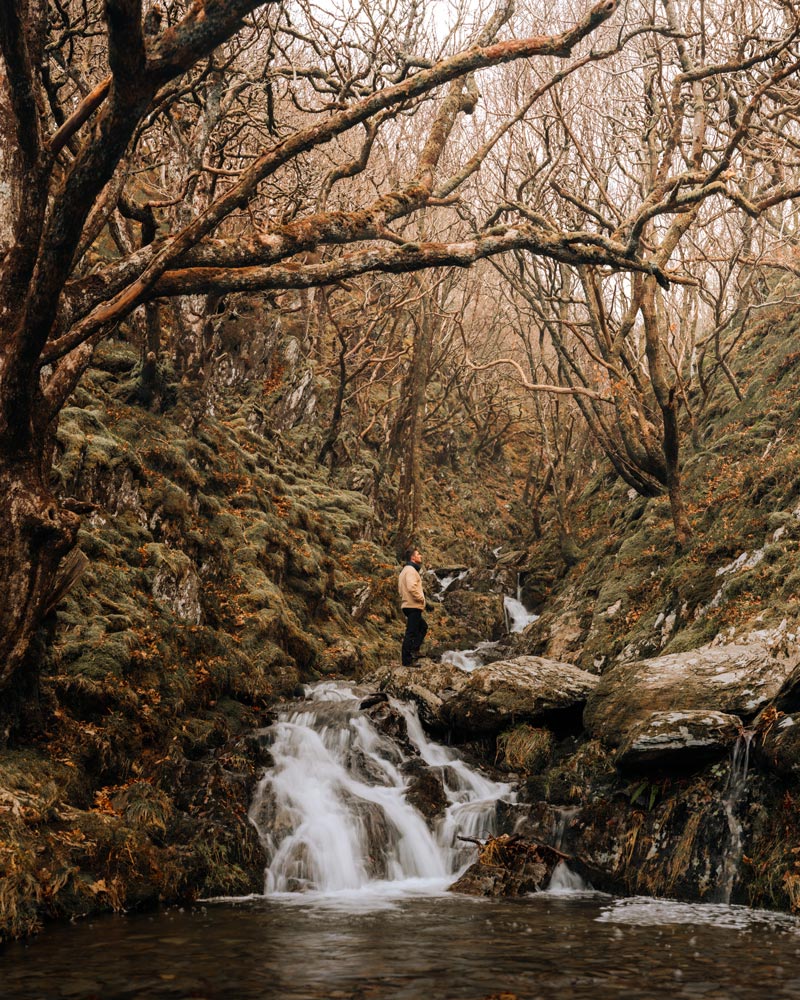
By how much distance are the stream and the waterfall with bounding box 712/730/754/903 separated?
32 centimetres

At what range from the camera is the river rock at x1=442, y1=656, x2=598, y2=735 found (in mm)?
11734

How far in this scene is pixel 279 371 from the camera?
22.9 meters

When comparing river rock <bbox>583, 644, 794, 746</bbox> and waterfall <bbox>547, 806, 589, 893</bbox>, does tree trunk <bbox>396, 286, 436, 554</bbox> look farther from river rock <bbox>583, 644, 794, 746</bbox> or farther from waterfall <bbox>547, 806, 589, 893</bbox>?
waterfall <bbox>547, 806, 589, 893</bbox>

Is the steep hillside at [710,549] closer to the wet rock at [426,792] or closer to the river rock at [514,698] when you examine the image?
the river rock at [514,698]

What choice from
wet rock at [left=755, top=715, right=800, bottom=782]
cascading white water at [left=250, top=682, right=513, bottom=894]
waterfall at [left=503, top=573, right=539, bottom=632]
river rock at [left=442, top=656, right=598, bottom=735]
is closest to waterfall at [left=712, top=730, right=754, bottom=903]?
wet rock at [left=755, top=715, right=800, bottom=782]

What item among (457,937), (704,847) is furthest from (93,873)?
(704,847)

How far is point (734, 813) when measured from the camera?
816 centimetres

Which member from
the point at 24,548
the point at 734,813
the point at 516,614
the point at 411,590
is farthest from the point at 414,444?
the point at 24,548

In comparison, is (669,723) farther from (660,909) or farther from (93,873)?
(93,873)

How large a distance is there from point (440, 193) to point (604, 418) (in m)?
9.46

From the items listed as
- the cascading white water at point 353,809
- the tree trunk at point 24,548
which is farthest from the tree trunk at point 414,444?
the tree trunk at point 24,548

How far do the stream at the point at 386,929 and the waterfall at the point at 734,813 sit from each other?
0.32m

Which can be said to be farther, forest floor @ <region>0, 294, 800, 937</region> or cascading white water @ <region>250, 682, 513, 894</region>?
cascading white water @ <region>250, 682, 513, 894</region>

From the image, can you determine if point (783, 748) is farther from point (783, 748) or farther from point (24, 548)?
point (24, 548)
